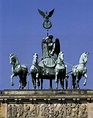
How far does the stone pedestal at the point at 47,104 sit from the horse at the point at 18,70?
1124mm

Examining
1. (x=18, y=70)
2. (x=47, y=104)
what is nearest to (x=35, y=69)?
(x=18, y=70)

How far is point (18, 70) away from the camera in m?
41.9

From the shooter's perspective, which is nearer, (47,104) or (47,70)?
(47,104)

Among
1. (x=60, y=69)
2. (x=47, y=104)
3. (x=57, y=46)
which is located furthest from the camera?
(x=57, y=46)

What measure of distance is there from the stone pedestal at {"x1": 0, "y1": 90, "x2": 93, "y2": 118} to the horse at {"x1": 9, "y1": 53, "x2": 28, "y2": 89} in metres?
1.12

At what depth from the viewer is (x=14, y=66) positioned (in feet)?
138

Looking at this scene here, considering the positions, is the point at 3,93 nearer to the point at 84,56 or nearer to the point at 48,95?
the point at 48,95

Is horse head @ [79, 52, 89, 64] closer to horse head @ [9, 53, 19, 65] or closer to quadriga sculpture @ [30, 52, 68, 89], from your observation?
quadriga sculpture @ [30, 52, 68, 89]

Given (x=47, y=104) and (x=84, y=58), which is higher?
(x=84, y=58)

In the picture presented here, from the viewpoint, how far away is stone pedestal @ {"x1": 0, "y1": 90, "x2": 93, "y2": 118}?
4069cm

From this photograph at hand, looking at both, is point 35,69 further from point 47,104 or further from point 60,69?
point 47,104

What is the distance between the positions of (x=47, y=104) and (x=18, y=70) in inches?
125

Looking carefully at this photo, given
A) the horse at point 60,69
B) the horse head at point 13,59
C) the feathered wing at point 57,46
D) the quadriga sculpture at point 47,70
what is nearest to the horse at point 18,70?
the horse head at point 13,59

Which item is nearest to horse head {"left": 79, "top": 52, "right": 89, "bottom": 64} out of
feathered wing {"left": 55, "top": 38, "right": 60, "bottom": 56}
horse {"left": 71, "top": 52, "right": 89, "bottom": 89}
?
horse {"left": 71, "top": 52, "right": 89, "bottom": 89}
